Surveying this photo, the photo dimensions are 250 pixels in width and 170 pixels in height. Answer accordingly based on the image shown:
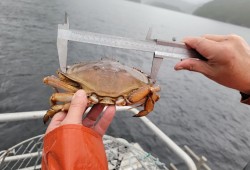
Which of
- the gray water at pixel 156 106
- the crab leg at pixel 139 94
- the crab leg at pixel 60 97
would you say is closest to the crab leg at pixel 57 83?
Answer: the crab leg at pixel 60 97

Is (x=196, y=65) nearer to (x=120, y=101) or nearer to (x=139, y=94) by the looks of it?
(x=139, y=94)

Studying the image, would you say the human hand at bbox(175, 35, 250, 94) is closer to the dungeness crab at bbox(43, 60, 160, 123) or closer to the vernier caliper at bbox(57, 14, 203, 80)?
the vernier caliper at bbox(57, 14, 203, 80)

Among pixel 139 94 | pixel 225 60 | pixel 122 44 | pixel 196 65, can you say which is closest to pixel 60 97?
pixel 139 94

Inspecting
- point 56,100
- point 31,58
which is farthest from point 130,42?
point 31,58

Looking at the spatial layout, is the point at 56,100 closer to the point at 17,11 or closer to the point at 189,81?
the point at 189,81

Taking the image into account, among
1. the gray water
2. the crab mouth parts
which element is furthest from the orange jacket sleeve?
the gray water

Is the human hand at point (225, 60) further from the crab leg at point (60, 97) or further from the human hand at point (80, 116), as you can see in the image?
the crab leg at point (60, 97)

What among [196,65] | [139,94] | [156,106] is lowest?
[156,106]
